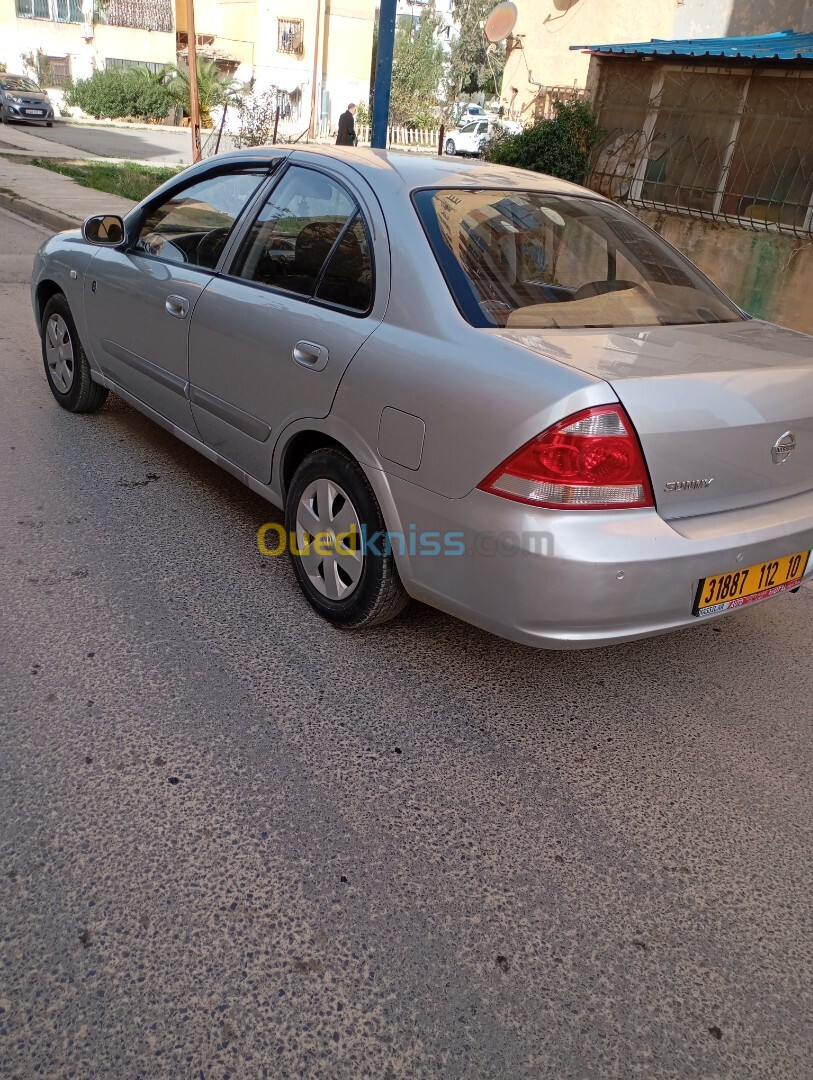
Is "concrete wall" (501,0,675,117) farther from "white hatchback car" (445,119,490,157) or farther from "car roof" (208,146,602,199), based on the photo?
"white hatchback car" (445,119,490,157)

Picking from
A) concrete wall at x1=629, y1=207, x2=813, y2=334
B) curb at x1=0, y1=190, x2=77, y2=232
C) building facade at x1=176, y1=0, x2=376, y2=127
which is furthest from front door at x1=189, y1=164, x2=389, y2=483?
building facade at x1=176, y1=0, x2=376, y2=127

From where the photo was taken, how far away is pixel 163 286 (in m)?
3.90

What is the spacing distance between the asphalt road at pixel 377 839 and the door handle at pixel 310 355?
3.08ft

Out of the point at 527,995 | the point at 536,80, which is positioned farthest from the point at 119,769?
the point at 536,80

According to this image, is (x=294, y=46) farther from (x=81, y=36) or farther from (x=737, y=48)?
(x=737, y=48)

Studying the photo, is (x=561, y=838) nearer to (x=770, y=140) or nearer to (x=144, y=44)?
(x=770, y=140)

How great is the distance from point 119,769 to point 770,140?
8.49 m

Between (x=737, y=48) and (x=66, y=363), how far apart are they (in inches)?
287

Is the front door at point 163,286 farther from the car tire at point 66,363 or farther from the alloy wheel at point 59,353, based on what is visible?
the alloy wheel at point 59,353

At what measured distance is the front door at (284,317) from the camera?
2971mm

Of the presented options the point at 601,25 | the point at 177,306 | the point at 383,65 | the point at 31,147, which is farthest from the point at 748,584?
the point at 31,147

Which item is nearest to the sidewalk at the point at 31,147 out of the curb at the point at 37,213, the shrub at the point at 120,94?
the curb at the point at 37,213

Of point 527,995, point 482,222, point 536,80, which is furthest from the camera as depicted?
point 536,80

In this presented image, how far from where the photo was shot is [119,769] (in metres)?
2.47
